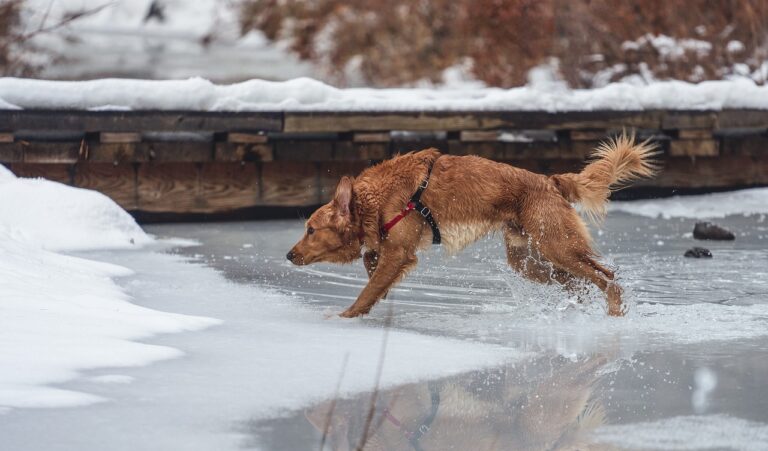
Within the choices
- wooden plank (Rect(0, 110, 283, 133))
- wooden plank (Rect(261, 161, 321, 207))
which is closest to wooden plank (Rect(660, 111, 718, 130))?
wooden plank (Rect(261, 161, 321, 207))

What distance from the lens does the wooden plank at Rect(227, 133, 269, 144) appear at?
36.6 feet

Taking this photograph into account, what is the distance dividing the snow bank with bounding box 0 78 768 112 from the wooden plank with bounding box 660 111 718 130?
0.52 ft

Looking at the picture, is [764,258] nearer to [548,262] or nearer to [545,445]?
[548,262]

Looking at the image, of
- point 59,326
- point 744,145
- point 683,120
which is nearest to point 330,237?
point 59,326

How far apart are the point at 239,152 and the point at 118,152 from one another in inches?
44.5

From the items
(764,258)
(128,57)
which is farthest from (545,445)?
(128,57)

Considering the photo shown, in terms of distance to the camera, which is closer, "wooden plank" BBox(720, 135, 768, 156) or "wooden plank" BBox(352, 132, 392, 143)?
"wooden plank" BBox(352, 132, 392, 143)

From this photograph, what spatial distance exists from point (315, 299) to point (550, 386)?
2.56 meters

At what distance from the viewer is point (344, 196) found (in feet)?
22.0

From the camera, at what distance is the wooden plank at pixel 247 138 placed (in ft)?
36.6

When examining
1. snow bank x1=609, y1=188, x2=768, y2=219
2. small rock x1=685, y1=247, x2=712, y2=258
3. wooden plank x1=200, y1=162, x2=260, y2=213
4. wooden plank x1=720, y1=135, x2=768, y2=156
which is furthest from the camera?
wooden plank x1=720, y1=135, x2=768, y2=156

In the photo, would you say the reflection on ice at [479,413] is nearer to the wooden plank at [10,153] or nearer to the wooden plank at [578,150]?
the wooden plank at [10,153]

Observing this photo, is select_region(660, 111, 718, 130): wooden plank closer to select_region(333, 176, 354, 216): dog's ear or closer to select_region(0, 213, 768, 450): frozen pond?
select_region(0, 213, 768, 450): frozen pond

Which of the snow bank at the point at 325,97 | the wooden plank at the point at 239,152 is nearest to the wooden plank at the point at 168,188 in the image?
the wooden plank at the point at 239,152
